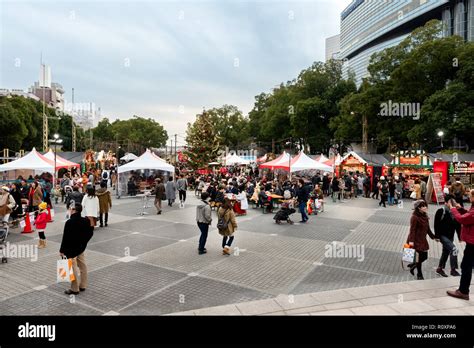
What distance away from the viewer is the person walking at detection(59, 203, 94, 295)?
591 cm

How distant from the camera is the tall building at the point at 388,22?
6056 centimetres

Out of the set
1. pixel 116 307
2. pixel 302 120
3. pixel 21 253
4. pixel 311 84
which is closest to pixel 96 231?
pixel 21 253

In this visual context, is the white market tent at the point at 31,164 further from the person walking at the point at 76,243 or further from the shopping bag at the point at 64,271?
the shopping bag at the point at 64,271

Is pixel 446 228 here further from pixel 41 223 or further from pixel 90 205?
pixel 41 223

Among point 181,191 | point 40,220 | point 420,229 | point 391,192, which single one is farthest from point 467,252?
point 391,192

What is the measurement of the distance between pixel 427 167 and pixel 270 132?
110 ft

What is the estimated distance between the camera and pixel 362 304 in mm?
5582

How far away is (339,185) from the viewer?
2111cm

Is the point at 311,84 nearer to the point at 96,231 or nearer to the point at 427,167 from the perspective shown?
the point at 427,167

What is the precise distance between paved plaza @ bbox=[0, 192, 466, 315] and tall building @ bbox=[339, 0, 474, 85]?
52020 mm

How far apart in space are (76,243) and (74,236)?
0.14 meters

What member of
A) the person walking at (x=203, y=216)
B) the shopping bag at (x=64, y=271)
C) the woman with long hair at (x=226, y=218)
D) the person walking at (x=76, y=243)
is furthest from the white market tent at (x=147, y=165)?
the shopping bag at (x=64, y=271)

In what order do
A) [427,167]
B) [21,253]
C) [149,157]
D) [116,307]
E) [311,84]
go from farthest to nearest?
[311,84] < [427,167] < [149,157] < [21,253] < [116,307]
